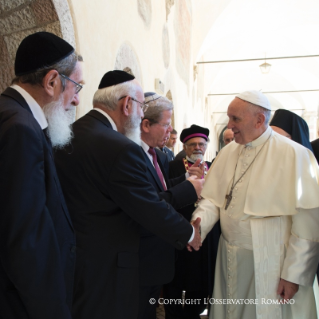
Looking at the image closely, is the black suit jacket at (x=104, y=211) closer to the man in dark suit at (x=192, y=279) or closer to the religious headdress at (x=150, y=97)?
the religious headdress at (x=150, y=97)

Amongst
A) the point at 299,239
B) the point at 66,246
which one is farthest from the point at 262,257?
the point at 66,246

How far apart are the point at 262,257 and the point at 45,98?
5.37 ft

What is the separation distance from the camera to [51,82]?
4.43ft

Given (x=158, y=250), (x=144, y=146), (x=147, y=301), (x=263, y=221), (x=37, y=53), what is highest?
(x=37, y=53)

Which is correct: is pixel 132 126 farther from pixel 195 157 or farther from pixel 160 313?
pixel 160 313

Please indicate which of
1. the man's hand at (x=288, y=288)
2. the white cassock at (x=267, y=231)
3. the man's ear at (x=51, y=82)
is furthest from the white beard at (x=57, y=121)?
the man's hand at (x=288, y=288)

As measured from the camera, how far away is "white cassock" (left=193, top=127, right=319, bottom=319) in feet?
6.73

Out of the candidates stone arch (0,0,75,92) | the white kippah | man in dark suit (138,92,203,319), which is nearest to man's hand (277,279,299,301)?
man in dark suit (138,92,203,319)

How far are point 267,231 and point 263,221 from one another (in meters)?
0.07

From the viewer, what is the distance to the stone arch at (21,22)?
84.9 inches

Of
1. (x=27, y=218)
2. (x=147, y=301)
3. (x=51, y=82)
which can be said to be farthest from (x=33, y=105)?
(x=147, y=301)

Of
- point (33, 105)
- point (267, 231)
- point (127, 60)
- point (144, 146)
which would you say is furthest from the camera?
point (127, 60)

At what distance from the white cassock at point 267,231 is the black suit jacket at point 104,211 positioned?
831mm

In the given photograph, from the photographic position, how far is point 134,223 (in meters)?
1.79
